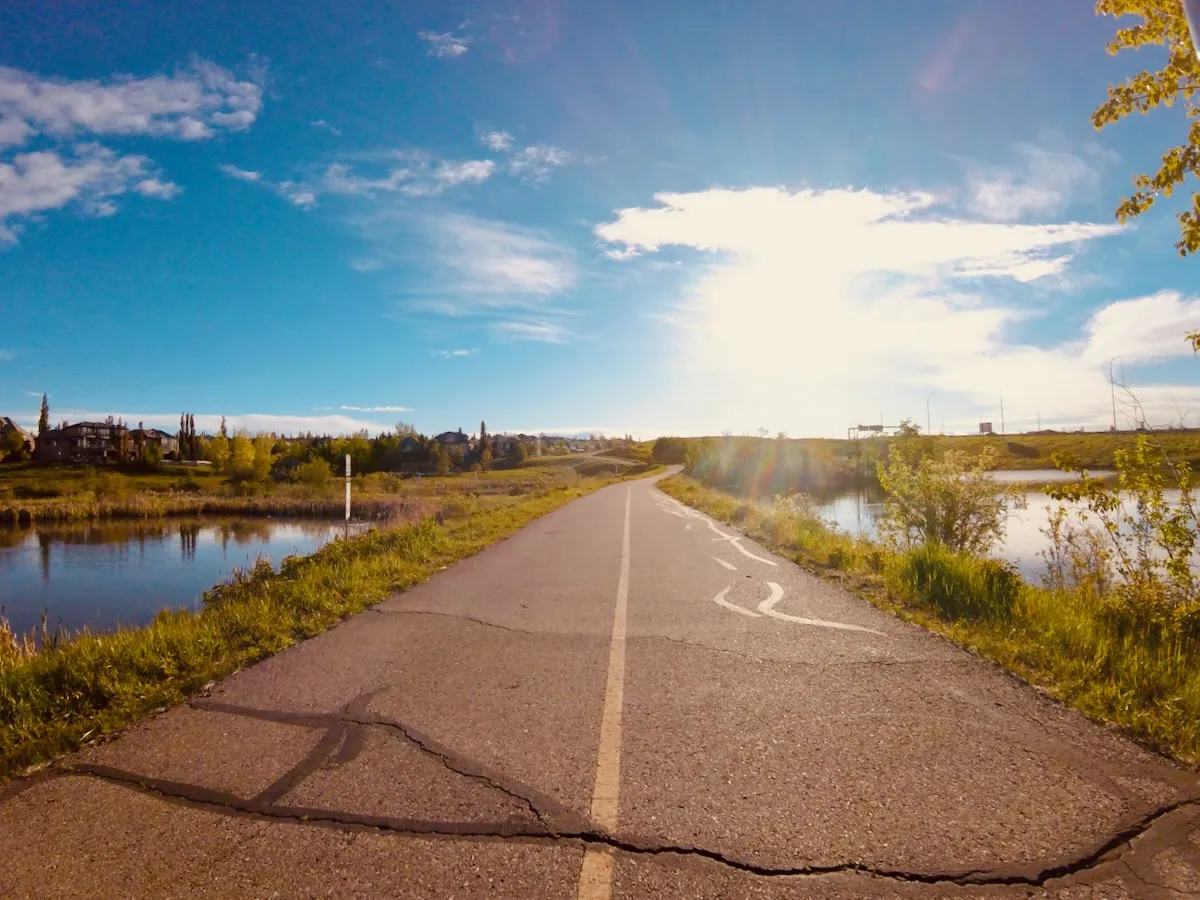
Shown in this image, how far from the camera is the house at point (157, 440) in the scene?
389 feet

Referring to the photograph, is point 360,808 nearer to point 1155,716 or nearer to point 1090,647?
point 1155,716

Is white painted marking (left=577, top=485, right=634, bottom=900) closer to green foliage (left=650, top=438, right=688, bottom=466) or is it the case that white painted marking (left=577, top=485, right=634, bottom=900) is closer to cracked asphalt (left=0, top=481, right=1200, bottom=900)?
cracked asphalt (left=0, top=481, right=1200, bottom=900)

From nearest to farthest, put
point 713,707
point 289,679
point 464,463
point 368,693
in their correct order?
point 713,707, point 368,693, point 289,679, point 464,463

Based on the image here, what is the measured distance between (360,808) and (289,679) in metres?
2.59

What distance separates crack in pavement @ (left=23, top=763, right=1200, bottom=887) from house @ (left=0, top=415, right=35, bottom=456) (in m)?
132

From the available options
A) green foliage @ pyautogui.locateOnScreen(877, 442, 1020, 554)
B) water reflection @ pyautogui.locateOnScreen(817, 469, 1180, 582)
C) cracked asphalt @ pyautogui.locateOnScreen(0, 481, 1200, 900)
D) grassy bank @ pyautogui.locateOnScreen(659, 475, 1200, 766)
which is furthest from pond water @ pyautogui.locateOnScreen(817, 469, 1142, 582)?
cracked asphalt @ pyautogui.locateOnScreen(0, 481, 1200, 900)

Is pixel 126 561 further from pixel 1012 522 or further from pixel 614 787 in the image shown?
pixel 1012 522

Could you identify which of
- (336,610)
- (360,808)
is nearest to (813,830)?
(360,808)

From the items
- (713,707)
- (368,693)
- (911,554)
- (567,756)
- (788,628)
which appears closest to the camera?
(567,756)

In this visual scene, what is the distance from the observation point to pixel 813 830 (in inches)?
121

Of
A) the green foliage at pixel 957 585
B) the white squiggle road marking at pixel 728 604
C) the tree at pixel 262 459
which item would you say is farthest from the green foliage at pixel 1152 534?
the tree at pixel 262 459

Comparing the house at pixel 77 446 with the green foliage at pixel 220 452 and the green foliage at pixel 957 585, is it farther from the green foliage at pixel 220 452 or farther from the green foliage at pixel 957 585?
the green foliage at pixel 957 585

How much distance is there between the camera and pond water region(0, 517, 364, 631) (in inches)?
765

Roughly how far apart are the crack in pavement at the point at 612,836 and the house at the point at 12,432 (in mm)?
131775
